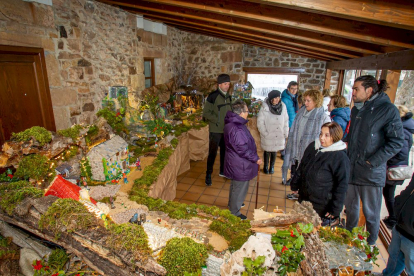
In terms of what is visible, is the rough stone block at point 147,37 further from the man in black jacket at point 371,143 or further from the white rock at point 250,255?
the white rock at point 250,255

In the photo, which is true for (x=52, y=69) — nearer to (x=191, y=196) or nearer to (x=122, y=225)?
(x=191, y=196)

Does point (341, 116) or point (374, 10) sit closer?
point (374, 10)

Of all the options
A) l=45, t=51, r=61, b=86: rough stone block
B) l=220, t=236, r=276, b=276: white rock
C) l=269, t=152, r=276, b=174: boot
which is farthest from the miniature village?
l=269, t=152, r=276, b=174: boot

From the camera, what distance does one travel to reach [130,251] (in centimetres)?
158

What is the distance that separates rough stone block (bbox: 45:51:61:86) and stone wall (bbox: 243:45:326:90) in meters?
6.65

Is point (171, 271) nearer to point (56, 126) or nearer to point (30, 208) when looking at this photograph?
point (30, 208)

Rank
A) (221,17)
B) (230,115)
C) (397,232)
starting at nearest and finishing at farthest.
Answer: (397,232)
(230,115)
(221,17)

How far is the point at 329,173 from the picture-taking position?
2.46 meters

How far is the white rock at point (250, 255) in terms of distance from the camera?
1.38 m

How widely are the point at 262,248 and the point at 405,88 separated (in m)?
5.49

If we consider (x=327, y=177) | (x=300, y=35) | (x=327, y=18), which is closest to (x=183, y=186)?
(x=327, y=177)

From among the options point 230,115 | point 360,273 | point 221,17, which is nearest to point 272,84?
point 221,17

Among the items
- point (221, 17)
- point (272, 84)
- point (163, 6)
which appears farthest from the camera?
point (272, 84)

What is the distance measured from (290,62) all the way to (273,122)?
5065mm
